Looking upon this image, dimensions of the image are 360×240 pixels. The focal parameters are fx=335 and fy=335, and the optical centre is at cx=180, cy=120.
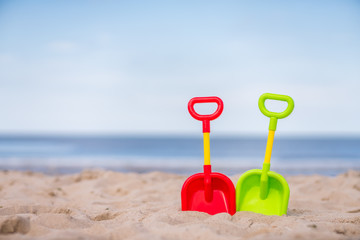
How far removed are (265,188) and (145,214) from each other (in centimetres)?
83

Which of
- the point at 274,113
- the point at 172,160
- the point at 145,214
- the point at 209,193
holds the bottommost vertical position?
the point at 172,160

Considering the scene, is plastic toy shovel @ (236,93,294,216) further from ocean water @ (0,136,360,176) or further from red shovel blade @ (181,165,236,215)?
ocean water @ (0,136,360,176)

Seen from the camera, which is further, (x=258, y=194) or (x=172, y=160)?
(x=172, y=160)

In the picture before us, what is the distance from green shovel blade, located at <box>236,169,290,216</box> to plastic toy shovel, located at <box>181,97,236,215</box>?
3.2 inches

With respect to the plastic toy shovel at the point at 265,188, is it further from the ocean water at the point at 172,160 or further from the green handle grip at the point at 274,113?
the ocean water at the point at 172,160

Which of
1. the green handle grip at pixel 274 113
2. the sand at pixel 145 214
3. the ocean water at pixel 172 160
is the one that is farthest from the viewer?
the ocean water at pixel 172 160

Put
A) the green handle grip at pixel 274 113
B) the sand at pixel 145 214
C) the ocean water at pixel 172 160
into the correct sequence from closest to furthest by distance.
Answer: the sand at pixel 145 214
the green handle grip at pixel 274 113
the ocean water at pixel 172 160

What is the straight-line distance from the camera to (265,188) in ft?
7.44

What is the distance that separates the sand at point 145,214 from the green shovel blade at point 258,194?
0.41 ft

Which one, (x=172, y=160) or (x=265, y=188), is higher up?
(x=265, y=188)

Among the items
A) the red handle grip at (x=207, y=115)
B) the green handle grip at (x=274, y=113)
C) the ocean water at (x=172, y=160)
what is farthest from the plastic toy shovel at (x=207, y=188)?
the ocean water at (x=172, y=160)

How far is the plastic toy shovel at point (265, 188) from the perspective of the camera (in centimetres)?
222

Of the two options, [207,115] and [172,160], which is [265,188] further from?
[172,160]

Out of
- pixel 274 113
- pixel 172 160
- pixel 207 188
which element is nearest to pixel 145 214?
pixel 207 188
